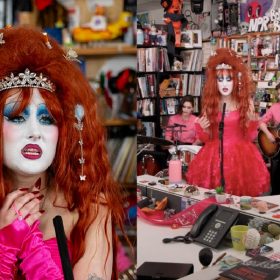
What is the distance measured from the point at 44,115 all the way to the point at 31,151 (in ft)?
→ 0.27

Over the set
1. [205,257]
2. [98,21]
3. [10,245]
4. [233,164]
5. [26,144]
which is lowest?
[205,257]

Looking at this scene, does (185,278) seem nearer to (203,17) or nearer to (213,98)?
(213,98)

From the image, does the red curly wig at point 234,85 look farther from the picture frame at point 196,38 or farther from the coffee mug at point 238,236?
the coffee mug at point 238,236

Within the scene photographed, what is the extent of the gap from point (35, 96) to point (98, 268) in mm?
437

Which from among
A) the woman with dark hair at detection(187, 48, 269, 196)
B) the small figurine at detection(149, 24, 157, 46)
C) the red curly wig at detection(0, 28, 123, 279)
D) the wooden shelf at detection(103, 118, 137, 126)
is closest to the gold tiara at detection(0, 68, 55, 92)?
the red curly wig at detection(0, 28, 123, 279)

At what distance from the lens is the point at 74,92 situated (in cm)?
115

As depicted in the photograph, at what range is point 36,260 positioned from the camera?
107cm

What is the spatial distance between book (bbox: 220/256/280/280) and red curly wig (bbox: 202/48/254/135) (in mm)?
350

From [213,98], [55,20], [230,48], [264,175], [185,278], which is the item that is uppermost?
[55,20]

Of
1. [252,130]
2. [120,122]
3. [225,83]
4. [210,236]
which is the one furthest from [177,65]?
[120,122]

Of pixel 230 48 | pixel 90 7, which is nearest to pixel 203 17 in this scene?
pixel 230 48

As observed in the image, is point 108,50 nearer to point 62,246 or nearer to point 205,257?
point 205,257

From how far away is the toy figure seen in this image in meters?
1.30

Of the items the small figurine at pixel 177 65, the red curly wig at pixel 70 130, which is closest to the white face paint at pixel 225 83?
the small figurine at pixel 177 65
